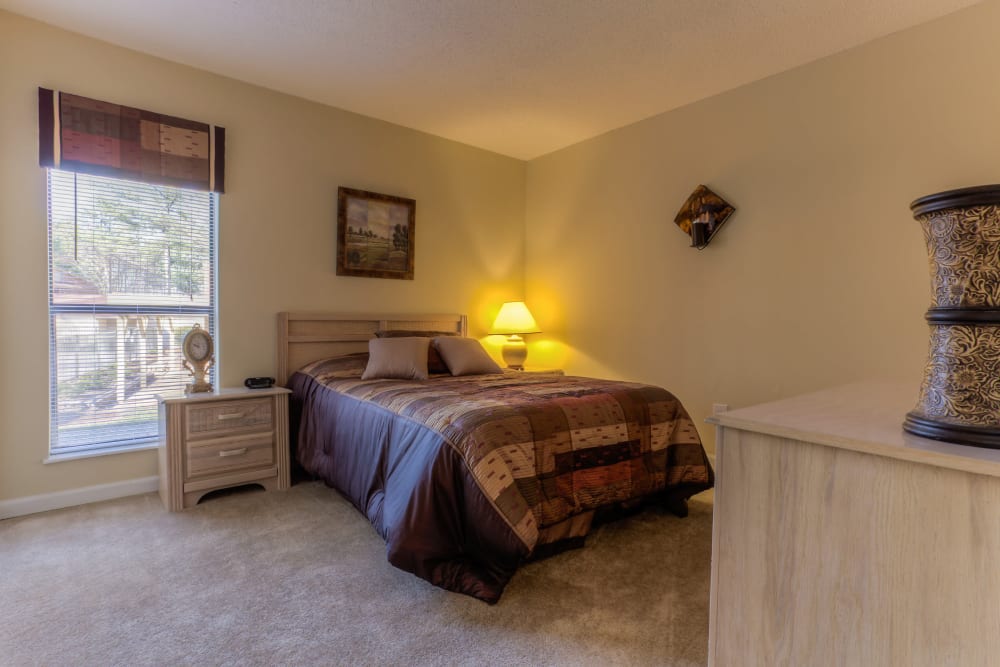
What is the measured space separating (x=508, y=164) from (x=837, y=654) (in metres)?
4.40

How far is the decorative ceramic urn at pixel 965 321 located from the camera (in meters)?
0.68

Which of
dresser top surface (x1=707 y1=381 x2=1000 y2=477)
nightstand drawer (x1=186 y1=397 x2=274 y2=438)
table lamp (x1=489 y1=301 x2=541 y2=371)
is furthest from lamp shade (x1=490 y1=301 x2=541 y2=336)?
dresser top surface (x1=707 y1=381 x2=1000 y2=477)

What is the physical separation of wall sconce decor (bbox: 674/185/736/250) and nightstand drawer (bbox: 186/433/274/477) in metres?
3.04

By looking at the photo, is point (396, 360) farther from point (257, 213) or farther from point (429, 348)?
point (257, 213)

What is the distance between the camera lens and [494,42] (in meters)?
2.62

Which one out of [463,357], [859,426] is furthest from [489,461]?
[463,357]

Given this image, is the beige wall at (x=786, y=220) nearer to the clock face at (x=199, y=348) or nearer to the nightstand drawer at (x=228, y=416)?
the nightstand drawer at (x=228, y=416)

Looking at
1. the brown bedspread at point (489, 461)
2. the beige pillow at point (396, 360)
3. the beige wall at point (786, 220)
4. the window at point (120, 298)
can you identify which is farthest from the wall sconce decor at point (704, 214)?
the window at point (120, 298)

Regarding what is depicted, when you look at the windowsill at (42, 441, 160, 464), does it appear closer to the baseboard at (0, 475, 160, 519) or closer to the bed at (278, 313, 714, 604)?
the baseboard at (0, 475, 160, 519)

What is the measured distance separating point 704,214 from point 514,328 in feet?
5.82

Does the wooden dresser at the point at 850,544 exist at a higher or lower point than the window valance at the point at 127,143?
lower

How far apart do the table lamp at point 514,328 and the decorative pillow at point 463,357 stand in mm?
758

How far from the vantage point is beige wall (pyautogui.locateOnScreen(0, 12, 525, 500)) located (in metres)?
2.48

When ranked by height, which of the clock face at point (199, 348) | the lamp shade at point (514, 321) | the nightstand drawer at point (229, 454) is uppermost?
the lamp shade at point (514, 321)
